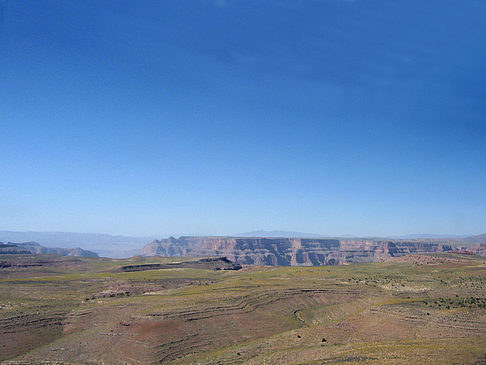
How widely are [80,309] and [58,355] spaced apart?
69.5 feet

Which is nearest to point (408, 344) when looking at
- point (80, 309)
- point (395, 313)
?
point (395, 313)

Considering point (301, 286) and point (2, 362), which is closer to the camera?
point (2, 362)

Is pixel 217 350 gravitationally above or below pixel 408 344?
below

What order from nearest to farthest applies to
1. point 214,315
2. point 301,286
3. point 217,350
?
point 217,350
point 214,315
point 301,286

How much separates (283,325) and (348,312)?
14.2 meters

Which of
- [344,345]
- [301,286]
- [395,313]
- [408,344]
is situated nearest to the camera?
[408,344]

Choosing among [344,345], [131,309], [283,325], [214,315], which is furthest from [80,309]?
[344,345]

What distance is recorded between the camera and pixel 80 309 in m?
64.3

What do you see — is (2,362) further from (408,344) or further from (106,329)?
(408,344)

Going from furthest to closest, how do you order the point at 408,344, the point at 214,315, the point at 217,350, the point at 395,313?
the point at 214,315 → the point at 395,313 → the point at 217,350 → the point at 408,344

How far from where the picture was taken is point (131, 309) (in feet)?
208

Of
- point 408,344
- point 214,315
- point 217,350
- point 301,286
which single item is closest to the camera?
point 408,344

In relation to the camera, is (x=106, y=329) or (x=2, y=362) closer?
(x=2, y=362)

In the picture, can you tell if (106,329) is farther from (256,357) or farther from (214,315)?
(256,357)
